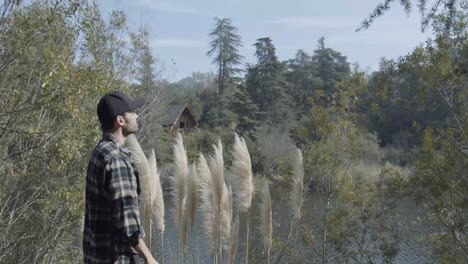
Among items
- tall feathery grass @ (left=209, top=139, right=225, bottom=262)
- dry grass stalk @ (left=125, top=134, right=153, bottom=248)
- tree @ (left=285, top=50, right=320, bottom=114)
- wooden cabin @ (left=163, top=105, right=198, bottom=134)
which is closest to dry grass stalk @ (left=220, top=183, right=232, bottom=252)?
tall feathery grass @ (left=209, top=139, right=225, bottom=262)

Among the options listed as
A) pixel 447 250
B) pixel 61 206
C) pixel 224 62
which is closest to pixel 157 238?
pixel 61 206

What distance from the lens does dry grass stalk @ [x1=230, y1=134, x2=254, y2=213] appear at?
14.4 ft

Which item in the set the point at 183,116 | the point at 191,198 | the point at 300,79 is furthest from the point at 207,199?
the point at 300,79

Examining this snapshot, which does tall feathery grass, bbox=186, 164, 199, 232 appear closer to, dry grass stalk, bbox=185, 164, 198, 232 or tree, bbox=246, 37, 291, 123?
dry grass stalk, bbox=185, 164, 198, 232

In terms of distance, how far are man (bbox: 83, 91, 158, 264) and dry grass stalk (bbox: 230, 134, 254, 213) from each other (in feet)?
7.11

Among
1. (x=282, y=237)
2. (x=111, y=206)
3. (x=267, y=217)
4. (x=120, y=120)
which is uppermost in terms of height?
(x=120, y=120)

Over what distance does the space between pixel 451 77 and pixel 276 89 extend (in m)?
21.6

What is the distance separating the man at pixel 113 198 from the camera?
211cm

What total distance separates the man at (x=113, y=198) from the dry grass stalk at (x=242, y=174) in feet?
7.11

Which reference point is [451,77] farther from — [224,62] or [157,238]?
[224,62]

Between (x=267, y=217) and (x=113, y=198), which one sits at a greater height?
(x=113, y=198)

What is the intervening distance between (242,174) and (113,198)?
2.36 m

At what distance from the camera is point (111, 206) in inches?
84.7

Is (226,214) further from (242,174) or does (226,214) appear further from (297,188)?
(297,188)
